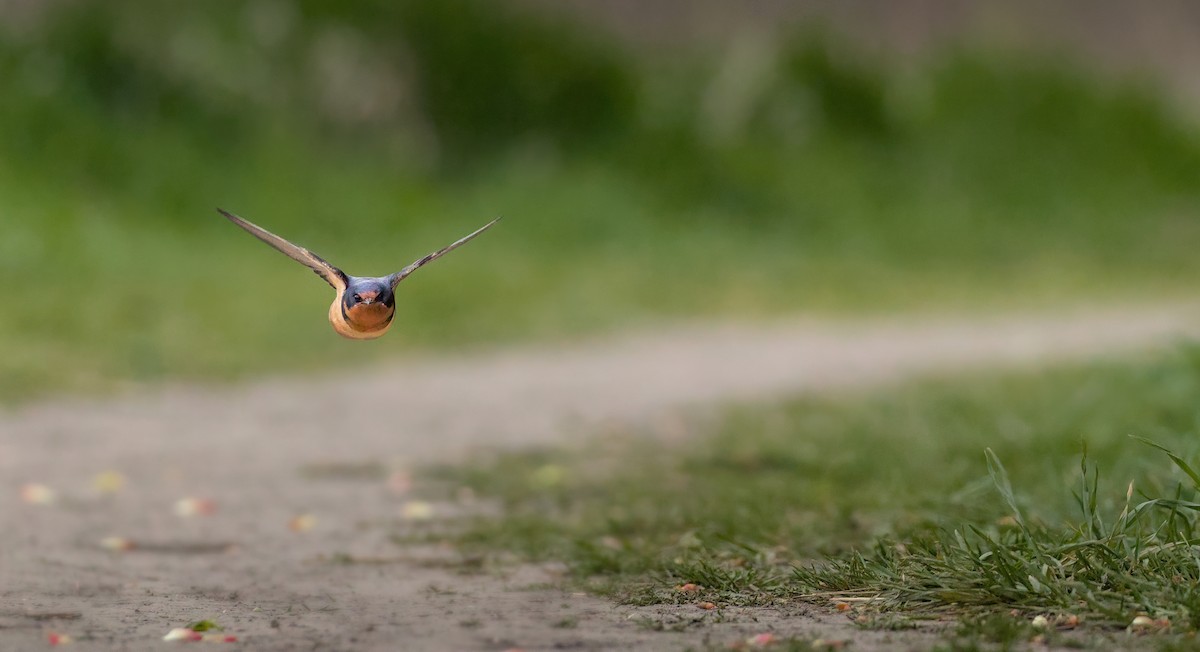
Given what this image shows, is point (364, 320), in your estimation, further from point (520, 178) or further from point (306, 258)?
point (520, 178)

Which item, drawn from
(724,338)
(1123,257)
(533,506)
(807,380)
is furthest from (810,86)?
(533,506)

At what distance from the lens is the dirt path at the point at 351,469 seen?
13.1 feet

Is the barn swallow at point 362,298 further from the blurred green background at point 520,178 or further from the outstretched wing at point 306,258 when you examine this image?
the blurred green background at point 520,178

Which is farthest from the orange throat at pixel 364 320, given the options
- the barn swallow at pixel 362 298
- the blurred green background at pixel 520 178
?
the blurred green background at pixel 520 178

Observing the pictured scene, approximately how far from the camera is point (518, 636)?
151 inches

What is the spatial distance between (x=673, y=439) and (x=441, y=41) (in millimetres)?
12662

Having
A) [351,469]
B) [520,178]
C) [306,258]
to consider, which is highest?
[520,178]

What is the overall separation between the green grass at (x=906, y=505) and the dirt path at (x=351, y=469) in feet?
1.10

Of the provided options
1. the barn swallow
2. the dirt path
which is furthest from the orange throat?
the dirt path

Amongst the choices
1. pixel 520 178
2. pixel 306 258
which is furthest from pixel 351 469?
pixel 520 178

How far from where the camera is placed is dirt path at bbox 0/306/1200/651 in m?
4.00

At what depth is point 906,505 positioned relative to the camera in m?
5.62

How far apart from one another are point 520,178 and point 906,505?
1332cm

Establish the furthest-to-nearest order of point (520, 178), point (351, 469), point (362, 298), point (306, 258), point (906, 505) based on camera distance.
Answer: point (520, 178)
point (351, 469)
point (906, 505)
point (306, 258)
point (362, 298)
